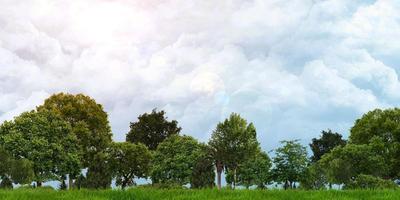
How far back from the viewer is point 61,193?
19.4m

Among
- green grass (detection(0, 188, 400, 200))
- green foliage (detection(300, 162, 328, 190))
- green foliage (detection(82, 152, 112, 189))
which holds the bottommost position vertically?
green grass (detection(0, 188, 400, 200))

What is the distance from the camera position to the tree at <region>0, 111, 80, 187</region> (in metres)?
75.9

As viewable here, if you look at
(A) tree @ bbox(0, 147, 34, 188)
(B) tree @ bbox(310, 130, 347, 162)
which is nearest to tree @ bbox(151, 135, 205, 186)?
(A) tree @ bbox(0, 147, 34, 188)

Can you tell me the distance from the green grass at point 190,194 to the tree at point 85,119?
2634 inches

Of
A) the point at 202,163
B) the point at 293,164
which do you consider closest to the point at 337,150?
the point at 293,164

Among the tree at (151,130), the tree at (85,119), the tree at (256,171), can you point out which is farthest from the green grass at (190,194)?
the tree at (151,130)

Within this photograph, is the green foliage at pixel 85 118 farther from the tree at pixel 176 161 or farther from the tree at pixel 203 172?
the tree at pixel 203 172

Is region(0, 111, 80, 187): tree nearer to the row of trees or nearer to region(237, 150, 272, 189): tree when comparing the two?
the row of trees

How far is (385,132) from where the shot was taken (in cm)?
8306

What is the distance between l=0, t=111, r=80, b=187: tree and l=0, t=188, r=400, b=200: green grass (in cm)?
5749

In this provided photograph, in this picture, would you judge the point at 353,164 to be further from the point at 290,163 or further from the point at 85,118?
the point at 85,118

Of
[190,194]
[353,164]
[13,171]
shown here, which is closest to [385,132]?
[353,164]

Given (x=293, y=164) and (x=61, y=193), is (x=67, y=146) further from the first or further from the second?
(x=61, y=193)

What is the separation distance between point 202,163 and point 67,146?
19211mm
